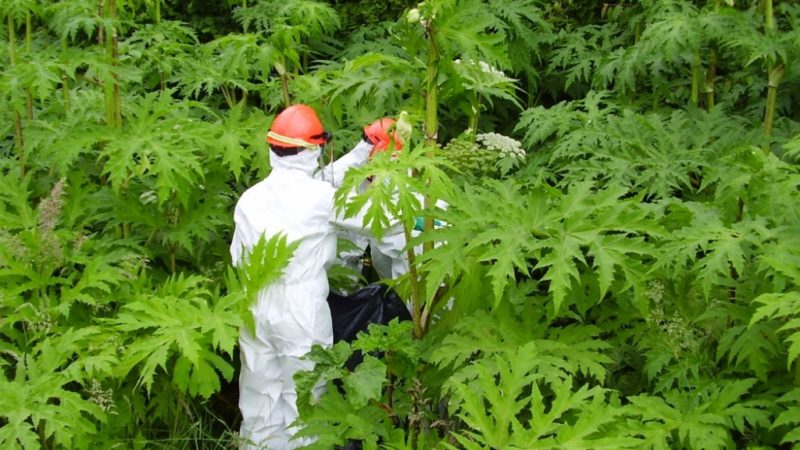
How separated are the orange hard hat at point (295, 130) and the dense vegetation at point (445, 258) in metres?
0.15

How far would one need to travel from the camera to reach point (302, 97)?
4328mm

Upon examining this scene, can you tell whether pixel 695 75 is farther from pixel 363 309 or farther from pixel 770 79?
pixel 363 309

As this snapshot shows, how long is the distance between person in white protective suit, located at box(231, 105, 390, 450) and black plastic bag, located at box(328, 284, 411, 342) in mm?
173

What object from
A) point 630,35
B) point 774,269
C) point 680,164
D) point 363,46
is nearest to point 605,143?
point 680,164

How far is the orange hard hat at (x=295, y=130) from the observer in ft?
13.3

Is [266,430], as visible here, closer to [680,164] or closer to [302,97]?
[302,97]

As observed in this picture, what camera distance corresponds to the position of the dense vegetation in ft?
10.4

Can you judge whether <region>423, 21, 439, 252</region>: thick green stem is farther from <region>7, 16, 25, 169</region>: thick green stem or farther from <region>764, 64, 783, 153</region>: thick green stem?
<region>7, 16, 25, 169</region>: thick green stem

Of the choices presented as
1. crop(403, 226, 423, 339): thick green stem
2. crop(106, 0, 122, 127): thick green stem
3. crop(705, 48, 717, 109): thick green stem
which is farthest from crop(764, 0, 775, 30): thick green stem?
crop(106, 0, 122, 127): thick green stem

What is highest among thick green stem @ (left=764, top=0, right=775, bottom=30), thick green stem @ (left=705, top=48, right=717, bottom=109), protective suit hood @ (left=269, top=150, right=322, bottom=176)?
thick green stem @ (left=764, top=0, right=775, bottom=30)

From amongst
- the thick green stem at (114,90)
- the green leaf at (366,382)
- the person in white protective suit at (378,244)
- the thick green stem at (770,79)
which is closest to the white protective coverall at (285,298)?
the person in white protective suit at (378,244)

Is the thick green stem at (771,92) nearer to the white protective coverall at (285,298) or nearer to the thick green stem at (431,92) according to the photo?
the thick green stem at (431,92)

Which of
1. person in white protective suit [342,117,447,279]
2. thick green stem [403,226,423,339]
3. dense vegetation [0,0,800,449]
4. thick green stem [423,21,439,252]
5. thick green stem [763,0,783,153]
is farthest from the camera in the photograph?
thick green stem [763,0,783,153]

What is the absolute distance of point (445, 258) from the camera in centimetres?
328
